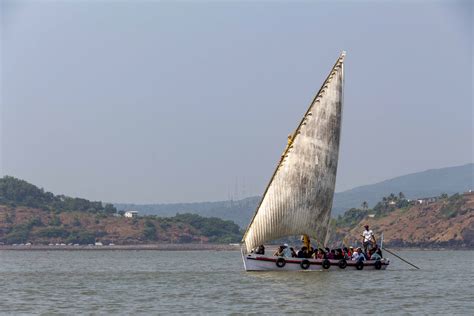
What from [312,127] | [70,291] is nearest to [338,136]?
[312,127]

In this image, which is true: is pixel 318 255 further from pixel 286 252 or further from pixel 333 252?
pixel 286 252

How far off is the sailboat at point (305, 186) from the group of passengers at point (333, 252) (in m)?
0.62

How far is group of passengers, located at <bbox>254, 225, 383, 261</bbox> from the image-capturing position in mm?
76938

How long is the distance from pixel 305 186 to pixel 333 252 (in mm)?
6378

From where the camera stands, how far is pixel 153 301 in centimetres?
5994

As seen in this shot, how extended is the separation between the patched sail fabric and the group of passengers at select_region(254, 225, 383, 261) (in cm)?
112

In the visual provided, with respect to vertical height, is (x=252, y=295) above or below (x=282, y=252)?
below

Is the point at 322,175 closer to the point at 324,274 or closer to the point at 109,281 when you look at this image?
the point at 324,274

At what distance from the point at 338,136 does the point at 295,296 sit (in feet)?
63.5

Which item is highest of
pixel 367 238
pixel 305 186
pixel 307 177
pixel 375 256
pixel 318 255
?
pixel 307 177

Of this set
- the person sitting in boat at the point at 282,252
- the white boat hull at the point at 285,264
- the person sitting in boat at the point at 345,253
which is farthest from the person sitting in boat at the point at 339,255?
the person sitting in boat at the point at 282,252

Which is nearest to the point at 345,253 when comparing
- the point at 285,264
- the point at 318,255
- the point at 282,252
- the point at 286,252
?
the point at 318,255

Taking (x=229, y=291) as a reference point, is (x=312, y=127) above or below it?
above

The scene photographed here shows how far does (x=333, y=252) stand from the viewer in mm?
79250
